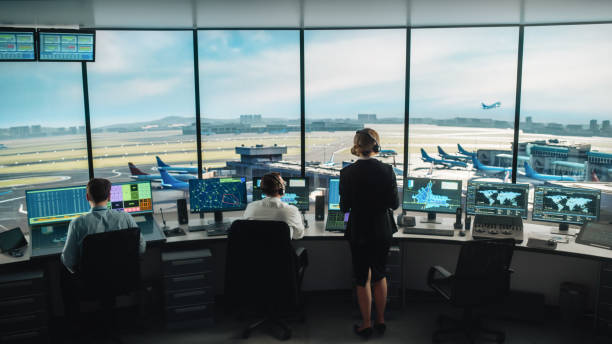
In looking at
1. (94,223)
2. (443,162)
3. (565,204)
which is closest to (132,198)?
(94,223)

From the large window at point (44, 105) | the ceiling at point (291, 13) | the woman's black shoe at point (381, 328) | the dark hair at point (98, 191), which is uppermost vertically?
the ceiling at point (291, 13)

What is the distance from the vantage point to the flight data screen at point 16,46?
10.8 ft

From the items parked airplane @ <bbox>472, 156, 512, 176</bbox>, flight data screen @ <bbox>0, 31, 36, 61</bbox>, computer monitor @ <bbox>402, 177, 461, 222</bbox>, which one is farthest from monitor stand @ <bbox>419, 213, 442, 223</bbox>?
parked airplane @ <bbox>472, 156, 512, 176</bbox>

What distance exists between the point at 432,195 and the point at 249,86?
2714mm

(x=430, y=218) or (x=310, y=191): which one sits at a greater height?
(x=310, y=191)

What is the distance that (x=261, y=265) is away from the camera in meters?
2.50

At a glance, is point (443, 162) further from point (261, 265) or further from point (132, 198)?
point (261, 265)

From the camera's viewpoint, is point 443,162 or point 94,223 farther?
point 443,162

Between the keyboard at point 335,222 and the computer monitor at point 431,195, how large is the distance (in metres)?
0.69

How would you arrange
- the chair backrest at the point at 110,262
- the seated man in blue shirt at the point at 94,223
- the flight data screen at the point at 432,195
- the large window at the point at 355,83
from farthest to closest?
the large window at the point at 355,83, the flight data screen at the point at 432,195, the seated man in blue shirt at the point at 94,223, the chair backrest at the point at 110,262

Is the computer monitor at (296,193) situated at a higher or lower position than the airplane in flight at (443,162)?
higher

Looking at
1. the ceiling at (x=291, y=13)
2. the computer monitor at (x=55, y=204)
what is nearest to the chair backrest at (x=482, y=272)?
the ceiling at (x=291, y=13)

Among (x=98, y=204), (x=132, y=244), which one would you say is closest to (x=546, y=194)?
(x=132, y=244)

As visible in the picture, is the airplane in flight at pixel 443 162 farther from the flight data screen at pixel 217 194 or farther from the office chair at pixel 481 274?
the office chair at pixel 481 274
